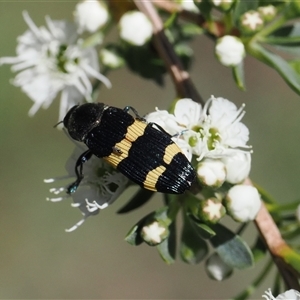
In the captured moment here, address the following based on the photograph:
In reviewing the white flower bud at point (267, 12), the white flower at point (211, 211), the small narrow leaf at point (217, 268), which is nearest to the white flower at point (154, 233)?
the white flower at point (211, 211)

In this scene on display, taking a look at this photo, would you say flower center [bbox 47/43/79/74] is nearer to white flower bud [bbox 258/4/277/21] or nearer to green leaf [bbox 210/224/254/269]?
white flower bud [bbox 258/4/277/21]

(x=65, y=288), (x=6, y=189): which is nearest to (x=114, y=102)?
(x=6, y=189)

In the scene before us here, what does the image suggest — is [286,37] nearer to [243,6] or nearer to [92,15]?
[243,6]

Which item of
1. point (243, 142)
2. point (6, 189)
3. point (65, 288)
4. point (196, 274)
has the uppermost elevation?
point (243, 142)

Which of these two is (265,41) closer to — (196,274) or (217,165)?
(217,165)

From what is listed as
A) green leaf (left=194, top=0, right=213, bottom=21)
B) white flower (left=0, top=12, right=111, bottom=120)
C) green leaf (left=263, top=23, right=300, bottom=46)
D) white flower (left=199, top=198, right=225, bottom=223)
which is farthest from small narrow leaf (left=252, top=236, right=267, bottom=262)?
white flower (left=0, top=12, right=111, bottom=120)

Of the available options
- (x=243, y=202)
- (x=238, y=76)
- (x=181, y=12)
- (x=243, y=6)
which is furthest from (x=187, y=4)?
(x=243, y=202)
